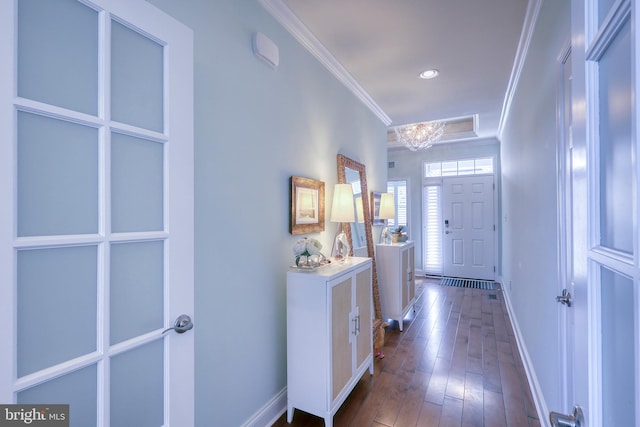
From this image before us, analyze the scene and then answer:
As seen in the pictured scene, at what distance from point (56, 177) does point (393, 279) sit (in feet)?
10.8

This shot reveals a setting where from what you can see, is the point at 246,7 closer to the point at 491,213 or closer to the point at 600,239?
the point at 600,239

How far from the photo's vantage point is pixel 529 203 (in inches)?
98.1

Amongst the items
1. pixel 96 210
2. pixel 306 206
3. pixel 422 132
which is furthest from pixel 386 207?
pixel 96 210

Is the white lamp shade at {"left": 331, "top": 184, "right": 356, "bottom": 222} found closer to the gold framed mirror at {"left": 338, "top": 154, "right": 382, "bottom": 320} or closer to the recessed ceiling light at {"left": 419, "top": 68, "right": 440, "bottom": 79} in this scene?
the gold framed mirror at {"left": 338, "top": 154, "right": 382, "bottom": 320}

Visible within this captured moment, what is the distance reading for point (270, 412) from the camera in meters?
1.99

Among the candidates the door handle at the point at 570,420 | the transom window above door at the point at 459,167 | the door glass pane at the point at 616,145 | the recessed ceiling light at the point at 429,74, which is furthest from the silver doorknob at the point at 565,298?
the transom window above door at the point at 459,167

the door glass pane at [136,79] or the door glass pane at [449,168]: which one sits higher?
the door glass pane at [449,168]

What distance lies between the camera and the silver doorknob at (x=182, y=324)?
1185 mm

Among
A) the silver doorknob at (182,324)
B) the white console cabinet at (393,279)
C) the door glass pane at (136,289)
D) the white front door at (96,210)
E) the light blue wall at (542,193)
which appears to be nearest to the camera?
the white front door at (96,210)

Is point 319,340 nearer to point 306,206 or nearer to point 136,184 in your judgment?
point 306,206

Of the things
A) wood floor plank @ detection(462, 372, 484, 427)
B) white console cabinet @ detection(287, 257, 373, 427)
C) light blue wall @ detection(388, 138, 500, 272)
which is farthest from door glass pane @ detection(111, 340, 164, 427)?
light blue wall @ detection(388, 138, 500, 272)

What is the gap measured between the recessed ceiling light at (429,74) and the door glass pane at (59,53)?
109 inches

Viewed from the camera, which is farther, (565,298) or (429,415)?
(429,415)

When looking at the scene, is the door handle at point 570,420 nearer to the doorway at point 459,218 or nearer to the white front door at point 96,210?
the white front door at point 96,210
